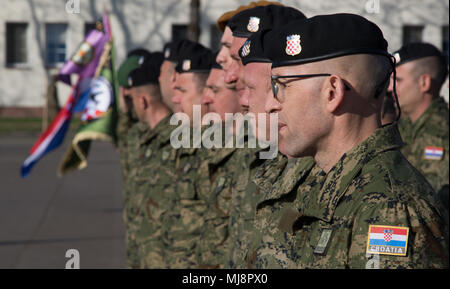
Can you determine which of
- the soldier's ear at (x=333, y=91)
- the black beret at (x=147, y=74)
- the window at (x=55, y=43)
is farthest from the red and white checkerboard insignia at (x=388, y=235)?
the window at (x=55, y=43)

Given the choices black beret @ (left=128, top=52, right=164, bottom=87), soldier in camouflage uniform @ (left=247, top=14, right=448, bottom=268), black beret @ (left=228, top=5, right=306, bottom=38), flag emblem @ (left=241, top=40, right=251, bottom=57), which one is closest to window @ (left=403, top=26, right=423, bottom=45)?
black beret @ (left=128, top=52, right=164, bottom=87)

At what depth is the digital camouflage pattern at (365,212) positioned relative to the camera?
202 cm

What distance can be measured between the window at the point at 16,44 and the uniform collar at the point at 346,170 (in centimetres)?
2798

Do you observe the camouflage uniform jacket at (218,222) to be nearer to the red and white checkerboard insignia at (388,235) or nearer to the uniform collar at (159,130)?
the uniform collar at (159,130)

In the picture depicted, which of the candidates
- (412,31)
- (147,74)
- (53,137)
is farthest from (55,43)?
(147,74)

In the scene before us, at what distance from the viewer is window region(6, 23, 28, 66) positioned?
94.5ft

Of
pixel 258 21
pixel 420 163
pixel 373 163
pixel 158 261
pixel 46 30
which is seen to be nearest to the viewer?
pixel 373 163

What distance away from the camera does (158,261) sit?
17.3 feet

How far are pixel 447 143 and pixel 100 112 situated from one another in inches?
174

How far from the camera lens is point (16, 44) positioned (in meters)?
29.0

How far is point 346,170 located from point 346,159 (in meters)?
0.04
